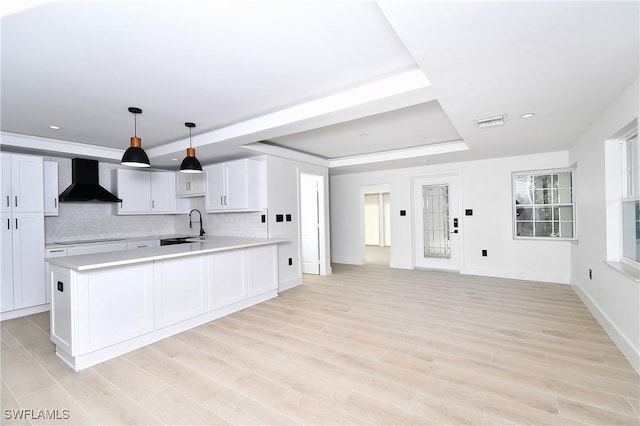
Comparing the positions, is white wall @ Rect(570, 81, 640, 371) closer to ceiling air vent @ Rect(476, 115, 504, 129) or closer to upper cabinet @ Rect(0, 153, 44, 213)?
ceiling air vent @ Rect(476, 115, 504, 129)

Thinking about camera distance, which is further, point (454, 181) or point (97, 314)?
point (454, 181)

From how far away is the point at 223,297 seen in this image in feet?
12.6

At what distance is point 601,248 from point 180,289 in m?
4.70

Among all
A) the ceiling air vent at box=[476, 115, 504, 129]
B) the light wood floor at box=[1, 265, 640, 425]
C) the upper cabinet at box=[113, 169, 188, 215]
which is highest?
the ceiling air vent at box=[476, 115, 504, 129]

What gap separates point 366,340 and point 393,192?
14.3 feet

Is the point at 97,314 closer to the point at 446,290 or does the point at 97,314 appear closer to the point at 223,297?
the point at 223,297

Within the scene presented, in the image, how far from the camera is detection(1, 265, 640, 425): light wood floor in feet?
6.41

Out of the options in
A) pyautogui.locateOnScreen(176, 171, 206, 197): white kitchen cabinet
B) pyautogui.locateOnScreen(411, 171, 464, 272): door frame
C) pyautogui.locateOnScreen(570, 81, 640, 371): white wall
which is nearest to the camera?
pyautogui.locateOnScreen(570, 81, 640, 371): white wall

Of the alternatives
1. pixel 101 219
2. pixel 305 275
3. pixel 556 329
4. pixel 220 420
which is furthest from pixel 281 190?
pixel 556 329

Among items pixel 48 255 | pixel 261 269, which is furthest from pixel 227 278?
pixel 48 255

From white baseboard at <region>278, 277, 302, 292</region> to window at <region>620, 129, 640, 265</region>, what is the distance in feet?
14.0

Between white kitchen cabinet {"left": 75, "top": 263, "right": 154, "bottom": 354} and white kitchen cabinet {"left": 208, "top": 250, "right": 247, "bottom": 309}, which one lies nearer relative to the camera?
white kitchen cabinet {"left": 75, "top": 263, "right": 154, "bottom": 354}

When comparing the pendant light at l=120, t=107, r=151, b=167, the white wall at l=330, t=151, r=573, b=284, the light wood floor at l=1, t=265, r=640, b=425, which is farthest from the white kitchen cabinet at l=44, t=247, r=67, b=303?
the white wall at l=330, t=151, r=573, b=284

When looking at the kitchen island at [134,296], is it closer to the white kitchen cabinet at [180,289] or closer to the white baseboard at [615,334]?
the white kitchen cabinet at [180,289]
